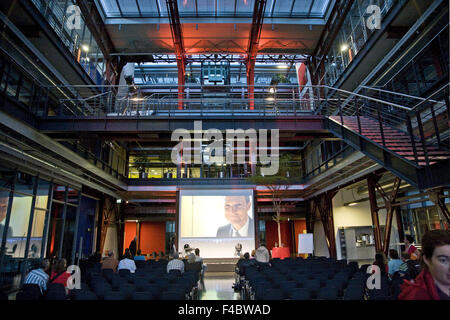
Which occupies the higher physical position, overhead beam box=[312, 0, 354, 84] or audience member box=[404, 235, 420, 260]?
overhead beam box=[312, 0, 354, 84]

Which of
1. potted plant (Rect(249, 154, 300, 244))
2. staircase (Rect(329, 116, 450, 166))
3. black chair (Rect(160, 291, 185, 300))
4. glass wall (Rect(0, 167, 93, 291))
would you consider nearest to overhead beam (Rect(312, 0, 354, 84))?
potted plant (Rect(249, 154, 300, 244))

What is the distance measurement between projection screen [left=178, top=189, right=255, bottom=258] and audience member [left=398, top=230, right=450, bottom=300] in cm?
1716

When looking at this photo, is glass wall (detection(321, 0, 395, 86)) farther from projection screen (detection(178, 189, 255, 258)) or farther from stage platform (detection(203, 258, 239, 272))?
stage platform (detection(203, 258, 239, 272))

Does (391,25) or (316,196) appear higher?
(391,25)

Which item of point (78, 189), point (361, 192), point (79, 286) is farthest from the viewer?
point (361, 192)

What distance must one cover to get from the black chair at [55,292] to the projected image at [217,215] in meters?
13.3

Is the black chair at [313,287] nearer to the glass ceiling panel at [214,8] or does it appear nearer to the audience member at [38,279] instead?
the audience member at [38,279]

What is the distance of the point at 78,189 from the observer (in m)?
15.4

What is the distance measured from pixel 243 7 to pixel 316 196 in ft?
49.7

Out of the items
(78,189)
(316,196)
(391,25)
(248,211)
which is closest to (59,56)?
(78,189)

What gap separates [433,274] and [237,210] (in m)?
17.4

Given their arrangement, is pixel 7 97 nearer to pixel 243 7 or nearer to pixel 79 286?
pixel 79 286

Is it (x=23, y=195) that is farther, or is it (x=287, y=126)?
(x=287, y=126)

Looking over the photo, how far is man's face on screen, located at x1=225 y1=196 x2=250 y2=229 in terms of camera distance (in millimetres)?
18703
